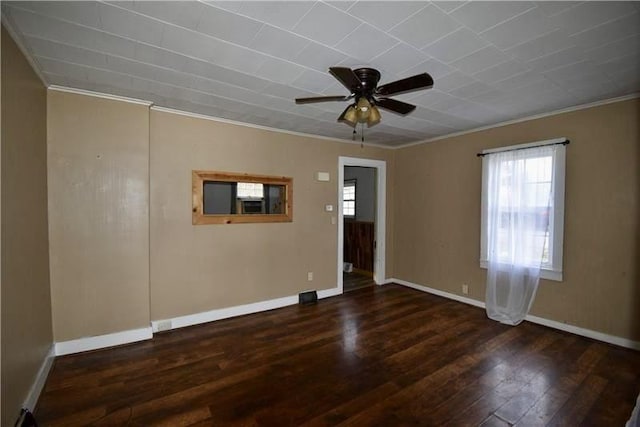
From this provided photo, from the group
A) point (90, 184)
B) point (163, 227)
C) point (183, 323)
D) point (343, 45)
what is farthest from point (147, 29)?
point (183, 323)

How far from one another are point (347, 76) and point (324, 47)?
26cm

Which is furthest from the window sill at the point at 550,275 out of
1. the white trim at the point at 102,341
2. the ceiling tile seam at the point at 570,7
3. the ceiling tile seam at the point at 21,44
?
the ceiling tile seam at the point at 21,44

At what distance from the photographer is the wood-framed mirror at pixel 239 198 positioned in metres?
3.40

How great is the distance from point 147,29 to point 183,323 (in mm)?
2951

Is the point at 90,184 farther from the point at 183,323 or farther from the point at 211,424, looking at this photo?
the point at 211,424

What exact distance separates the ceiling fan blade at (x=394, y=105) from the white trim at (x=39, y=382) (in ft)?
10.9

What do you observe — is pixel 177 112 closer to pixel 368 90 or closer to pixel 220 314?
pixel 368 90

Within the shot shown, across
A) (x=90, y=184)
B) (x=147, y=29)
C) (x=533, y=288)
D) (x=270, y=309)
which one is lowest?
(x=270, y=309)

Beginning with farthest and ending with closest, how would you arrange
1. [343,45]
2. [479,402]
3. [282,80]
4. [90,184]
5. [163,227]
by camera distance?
[163,227] → [90,184] → [282,80] → [479,402] → [343,45]

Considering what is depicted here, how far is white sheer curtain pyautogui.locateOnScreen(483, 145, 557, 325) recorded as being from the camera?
328cm

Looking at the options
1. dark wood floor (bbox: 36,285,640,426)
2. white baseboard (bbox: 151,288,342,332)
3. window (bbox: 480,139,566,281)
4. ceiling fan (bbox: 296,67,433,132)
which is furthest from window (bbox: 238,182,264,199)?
window (bbox: 480,139,566,281)

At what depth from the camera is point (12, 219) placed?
1.75 metres

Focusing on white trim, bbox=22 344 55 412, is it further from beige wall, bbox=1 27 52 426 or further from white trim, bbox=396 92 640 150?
white trim, bbox=396 92 640 150

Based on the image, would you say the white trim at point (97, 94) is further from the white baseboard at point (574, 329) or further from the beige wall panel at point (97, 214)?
the white baseboard at point (574, 329)
